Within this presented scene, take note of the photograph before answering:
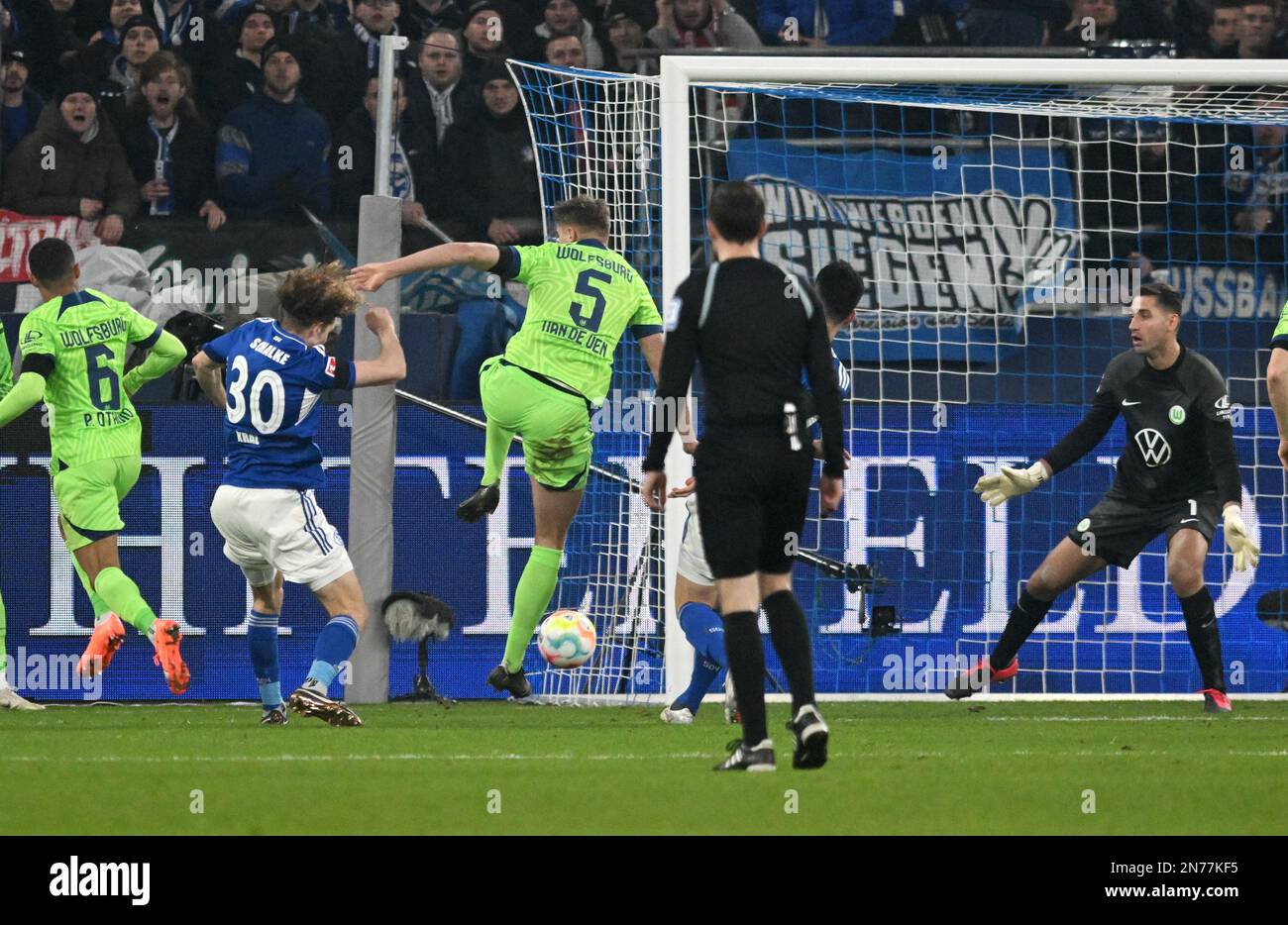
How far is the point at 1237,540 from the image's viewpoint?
27.6ft

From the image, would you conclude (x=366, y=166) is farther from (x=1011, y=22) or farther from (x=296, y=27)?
(x=1011, y=22)

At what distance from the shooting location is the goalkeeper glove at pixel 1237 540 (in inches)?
330

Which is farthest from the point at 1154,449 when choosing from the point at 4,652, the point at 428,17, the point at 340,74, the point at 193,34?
the point at 193,34

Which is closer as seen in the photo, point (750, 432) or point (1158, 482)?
point (750, 432)

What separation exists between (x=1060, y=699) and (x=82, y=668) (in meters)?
4.79

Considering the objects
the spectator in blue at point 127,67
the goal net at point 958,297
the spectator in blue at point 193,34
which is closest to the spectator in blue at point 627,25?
the goal net at point 958,297

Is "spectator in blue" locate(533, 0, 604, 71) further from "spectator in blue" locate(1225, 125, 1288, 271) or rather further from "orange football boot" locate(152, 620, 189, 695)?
"orange football boot" locate(152, 620, 189, 695)

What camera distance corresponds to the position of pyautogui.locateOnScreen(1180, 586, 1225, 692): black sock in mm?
8461

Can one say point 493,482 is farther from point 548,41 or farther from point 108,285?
point 548,41

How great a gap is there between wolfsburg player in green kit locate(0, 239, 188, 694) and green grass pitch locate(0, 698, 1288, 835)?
3.06 feet

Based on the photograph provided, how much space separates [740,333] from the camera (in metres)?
5.34

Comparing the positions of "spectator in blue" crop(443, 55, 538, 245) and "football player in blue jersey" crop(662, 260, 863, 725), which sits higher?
"spectator in blue" crop(443, 55, 538, 245)

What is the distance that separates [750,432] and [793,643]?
619 millimetres

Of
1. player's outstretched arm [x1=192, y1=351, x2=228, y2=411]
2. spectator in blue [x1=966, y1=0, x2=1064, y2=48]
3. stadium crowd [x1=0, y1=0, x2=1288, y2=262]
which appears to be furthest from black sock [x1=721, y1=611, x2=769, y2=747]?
spectator in blue [x1=966, y1=0, x2=1064, y2=48]
